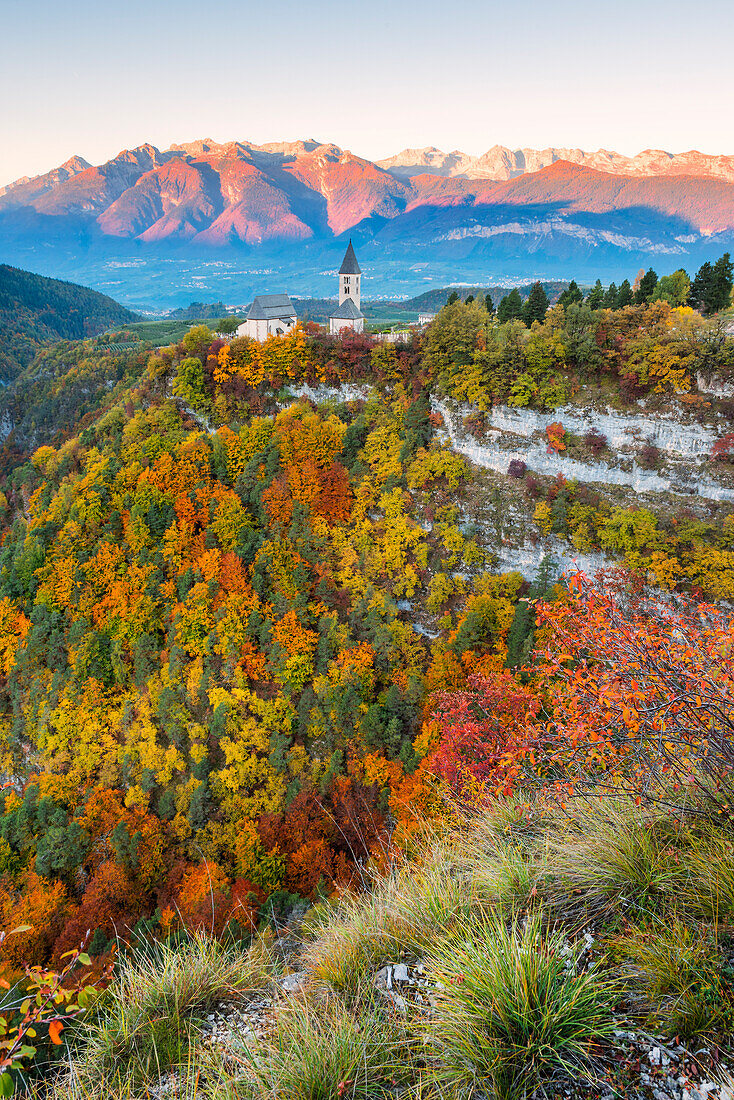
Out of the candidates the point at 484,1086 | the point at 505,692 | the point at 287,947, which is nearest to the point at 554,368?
the point at 505,692

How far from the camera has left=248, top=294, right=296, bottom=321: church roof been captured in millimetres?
55344

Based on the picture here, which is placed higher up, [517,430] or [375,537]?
[517,430]

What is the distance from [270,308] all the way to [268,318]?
9.61 ft

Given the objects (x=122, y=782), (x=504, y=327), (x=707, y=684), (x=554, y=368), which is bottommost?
(x=122, y=782)

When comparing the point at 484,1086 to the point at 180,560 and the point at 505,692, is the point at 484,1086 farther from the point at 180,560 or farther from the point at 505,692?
the point at 180,560

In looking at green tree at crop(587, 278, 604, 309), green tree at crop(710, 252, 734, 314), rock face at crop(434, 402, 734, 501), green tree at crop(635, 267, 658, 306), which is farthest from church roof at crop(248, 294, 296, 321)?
green tree at crop(710, 252, 734, 314)

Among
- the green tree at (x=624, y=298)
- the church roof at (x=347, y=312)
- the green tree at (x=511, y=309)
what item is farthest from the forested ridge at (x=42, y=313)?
the green tree at (x=624, y=298)

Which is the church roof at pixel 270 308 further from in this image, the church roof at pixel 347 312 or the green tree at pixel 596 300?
the green tree at pixel 596 300

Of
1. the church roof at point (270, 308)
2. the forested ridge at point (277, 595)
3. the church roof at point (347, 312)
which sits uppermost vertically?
the church roof at point (270, 308)

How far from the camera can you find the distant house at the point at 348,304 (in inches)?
2079

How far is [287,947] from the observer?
10.1m

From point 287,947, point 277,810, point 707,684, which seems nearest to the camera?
point 707,684

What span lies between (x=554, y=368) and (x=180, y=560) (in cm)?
2801

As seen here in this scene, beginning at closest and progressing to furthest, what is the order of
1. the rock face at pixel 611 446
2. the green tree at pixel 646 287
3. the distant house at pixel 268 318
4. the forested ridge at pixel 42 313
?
the rock face at pixel 611 446, the green tree at pixel 646 287, the distant house at pixel 268 318, the forested ridge at pixel 42 313
